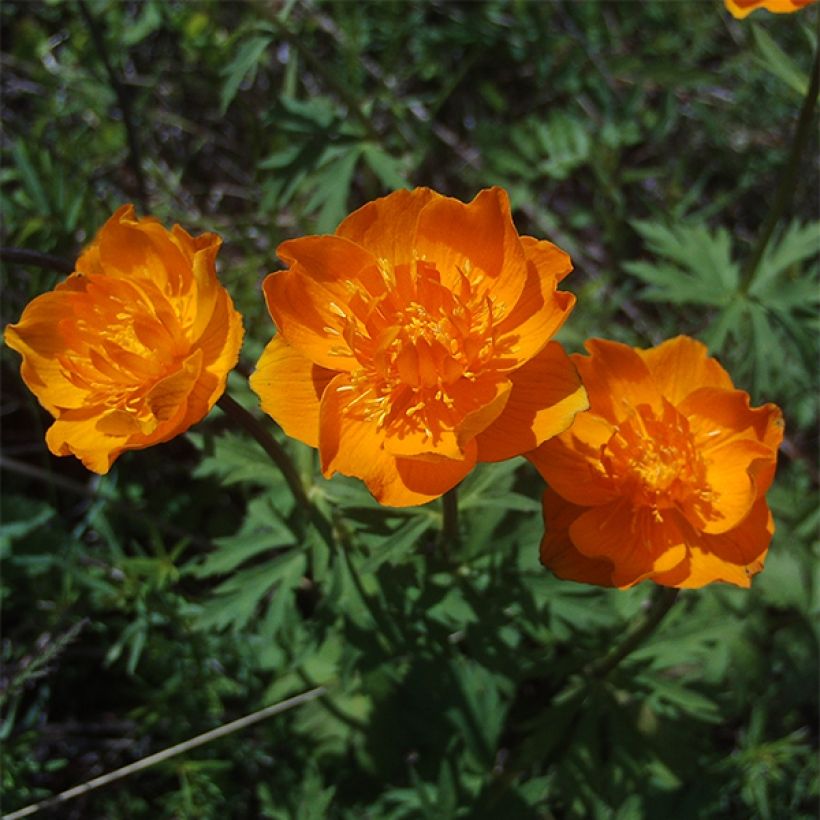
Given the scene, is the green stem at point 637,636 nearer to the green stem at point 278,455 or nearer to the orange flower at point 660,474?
the orange flower at point 660,474

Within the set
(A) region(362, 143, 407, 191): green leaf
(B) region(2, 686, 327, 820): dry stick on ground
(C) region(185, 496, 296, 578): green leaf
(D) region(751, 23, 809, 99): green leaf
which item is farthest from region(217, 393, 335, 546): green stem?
(D) region(751, 23, 809, 99): green leaf

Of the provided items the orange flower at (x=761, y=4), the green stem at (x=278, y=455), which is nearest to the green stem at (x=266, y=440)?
the green stem at (x=278, y=455)

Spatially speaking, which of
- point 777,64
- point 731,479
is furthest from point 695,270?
point 731,479

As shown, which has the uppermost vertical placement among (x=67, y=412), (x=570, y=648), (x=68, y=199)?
(x=67, y=412)

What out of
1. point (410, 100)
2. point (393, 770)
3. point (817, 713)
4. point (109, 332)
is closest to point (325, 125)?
point (410, 100)

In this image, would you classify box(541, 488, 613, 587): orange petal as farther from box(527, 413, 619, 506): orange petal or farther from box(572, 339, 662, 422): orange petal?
box(572, 339, 662, 422): orange petal

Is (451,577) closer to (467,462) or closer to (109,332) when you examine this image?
(467,462)
